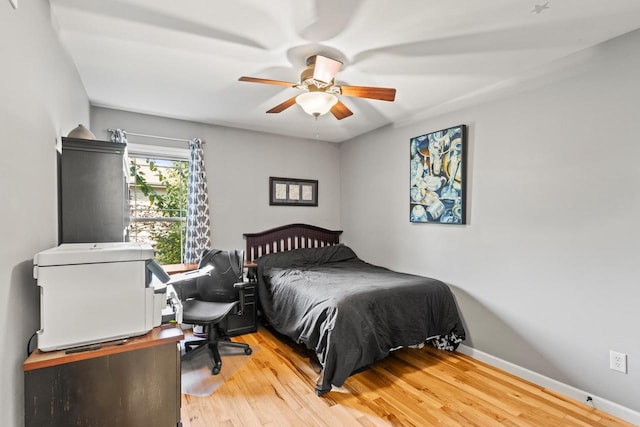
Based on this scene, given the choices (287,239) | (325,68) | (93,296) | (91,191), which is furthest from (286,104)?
(287,239)

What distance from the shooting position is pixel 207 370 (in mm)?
2758

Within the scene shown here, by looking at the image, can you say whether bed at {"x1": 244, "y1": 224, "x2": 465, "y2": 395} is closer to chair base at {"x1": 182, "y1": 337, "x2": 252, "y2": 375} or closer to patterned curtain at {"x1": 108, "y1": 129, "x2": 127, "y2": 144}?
chair base at {"x1": 182, "y1": 337, "x2": 252, "y2": 375}

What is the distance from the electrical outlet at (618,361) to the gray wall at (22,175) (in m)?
3.25

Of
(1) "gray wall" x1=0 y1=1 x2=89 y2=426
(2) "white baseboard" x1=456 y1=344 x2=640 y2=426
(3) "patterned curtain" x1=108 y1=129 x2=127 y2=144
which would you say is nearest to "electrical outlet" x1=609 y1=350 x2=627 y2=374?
(2) "white baseboard" x1=456 y1=344 x2=640 y2=426

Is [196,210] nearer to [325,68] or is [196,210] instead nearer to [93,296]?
[325,68]

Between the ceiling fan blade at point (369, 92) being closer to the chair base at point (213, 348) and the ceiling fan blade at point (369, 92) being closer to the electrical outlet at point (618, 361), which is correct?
the electrical outlet at point (618, 361)

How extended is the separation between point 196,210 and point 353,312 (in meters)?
2.24

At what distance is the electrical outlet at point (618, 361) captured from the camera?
2104 millimetres

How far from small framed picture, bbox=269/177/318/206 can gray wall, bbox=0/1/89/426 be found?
2.77m

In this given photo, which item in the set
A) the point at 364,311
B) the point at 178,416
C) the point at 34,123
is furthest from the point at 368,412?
the point at 34,123

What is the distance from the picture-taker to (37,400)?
119 centimetres

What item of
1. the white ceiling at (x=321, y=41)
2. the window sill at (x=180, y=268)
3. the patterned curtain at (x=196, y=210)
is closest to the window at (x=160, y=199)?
the patterned curtain at (x=196, y=210)

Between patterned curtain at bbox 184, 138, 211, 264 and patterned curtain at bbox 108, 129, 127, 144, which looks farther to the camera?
patterned curtain at bbox 184, 138, 211, 264

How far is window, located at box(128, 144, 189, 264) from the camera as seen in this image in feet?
12.1
